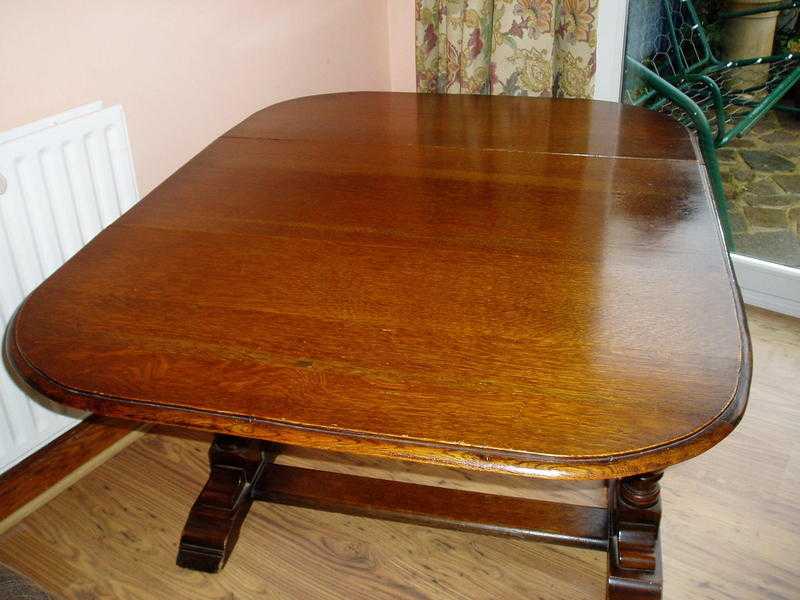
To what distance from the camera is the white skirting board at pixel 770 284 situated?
235 cm

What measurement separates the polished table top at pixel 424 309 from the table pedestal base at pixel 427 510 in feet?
1.58

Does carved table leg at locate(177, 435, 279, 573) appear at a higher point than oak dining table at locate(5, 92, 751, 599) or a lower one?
lower

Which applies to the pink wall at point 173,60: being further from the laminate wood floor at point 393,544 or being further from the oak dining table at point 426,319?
the laminate wood floor at point 393,544

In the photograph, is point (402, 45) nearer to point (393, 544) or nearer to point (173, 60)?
point (173, 60)

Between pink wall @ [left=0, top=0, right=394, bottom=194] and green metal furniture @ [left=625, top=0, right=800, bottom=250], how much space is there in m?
0.85

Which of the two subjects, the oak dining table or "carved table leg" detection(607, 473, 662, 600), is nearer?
the oak dining table

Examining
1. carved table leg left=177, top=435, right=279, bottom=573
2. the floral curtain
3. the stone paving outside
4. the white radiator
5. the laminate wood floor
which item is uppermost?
the floral curtain

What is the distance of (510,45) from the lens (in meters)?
2.12

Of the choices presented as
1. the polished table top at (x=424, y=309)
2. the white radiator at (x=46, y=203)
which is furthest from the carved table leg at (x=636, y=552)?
the white radiator at (x=46, y=203)

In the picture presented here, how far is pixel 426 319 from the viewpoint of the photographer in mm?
1085

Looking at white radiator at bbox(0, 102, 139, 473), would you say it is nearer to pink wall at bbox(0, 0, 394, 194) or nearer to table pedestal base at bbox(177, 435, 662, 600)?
pink wall at bbox(0, 0, 394, 194)

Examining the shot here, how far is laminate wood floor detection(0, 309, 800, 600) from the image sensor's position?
5.30ft

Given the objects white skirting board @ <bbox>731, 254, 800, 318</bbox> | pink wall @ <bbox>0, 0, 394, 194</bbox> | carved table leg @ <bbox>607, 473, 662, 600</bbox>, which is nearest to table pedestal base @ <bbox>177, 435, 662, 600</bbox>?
carved table leg @ <bbox>607, 473, 662, 600</bbox>

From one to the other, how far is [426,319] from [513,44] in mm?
1283
